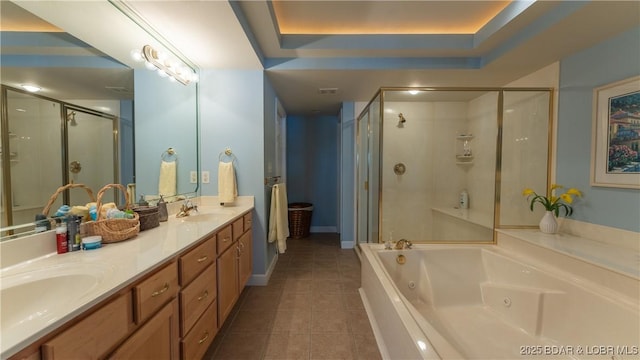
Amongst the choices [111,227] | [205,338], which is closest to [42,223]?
[111,227]

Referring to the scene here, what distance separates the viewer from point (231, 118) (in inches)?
92.0

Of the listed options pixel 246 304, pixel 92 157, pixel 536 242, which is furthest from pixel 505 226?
pixel 92 157

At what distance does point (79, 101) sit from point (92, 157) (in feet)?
0.96

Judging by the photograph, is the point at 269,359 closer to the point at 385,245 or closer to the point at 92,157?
the point at 385,245

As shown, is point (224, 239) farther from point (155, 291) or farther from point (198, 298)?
point (155, 291)

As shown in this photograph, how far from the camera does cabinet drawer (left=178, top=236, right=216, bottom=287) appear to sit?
1157 millimetres

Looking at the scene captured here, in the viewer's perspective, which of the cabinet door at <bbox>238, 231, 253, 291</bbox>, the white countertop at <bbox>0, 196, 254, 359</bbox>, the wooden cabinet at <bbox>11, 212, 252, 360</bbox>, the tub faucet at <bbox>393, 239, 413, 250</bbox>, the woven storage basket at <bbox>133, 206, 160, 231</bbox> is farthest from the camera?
the tub faucet at <bbox>393, 239, 413, 250</bbox>

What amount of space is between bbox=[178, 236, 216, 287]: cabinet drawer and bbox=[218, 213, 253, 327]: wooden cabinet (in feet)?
0.52

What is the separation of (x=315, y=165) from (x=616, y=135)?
3621 millimetres

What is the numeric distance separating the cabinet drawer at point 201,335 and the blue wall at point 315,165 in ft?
10.1

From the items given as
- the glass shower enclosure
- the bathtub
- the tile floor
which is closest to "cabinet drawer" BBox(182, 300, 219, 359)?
the tile floor

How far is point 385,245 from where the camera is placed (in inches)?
84.4

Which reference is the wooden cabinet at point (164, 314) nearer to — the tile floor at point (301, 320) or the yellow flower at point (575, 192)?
the tile floor at point (301, 320)

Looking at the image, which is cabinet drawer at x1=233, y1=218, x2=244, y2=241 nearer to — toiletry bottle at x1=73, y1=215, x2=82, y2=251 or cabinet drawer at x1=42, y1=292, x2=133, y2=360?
toiletry bottle at x1=73, y1=215, x2=82, y2=251
